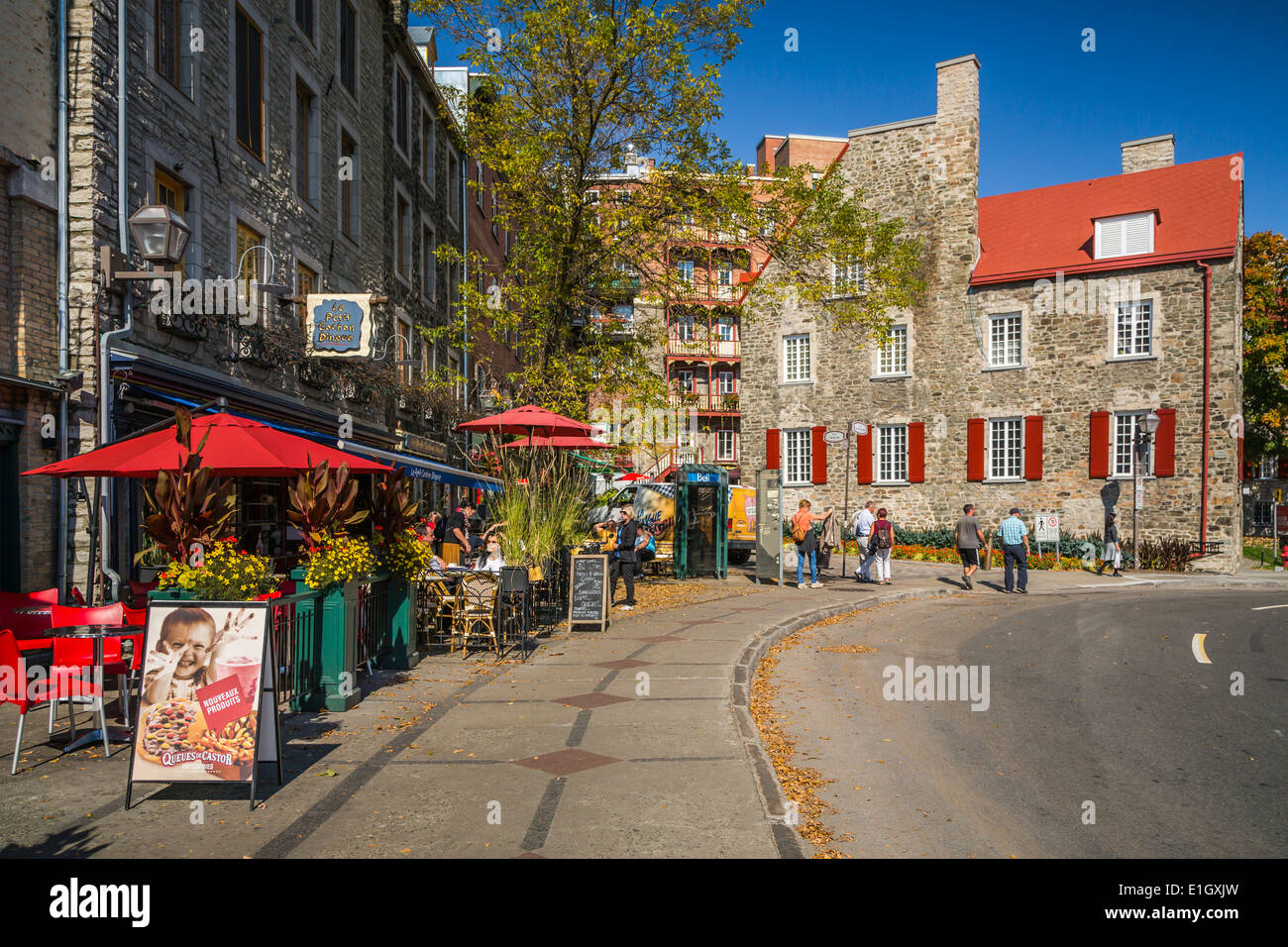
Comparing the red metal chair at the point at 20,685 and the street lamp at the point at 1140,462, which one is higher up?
the street lamp at the point at 1140,462

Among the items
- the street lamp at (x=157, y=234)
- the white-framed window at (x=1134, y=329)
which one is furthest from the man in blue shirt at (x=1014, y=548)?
the street lamp at (x=157, y=234)

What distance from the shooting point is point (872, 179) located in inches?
1309

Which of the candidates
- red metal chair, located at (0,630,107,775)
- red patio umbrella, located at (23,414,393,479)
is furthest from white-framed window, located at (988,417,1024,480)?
red metal chair, located at (0,630,107,775)

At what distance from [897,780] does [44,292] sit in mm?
10168

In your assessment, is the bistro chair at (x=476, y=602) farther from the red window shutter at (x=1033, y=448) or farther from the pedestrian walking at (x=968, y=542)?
the red window shutter at (x=1033, y=448)

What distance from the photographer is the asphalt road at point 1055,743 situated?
203 inches

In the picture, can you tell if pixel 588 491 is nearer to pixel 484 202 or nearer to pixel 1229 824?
pixel 1229 824

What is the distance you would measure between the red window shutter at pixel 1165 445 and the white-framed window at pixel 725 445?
879 inches

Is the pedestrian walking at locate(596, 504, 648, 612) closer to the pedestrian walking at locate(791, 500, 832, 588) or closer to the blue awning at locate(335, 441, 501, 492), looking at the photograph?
the blue awning at locate(335, 441, 501, 492)

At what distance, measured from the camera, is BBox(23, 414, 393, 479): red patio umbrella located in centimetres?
794

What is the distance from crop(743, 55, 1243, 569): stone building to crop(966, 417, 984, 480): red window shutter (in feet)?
0.22

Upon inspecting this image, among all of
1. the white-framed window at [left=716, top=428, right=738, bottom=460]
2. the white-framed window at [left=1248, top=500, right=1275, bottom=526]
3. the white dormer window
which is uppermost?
the white dormer window

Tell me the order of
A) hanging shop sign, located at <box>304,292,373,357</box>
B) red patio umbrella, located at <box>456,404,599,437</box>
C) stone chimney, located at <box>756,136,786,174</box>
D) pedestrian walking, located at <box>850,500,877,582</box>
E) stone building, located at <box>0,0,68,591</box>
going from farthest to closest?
stone chimney, located at <box>756,136,786,174</box>
pedestrian walking, located at <box>850,500,877,582</box>
hanging shop sign, located at <box>304,292,373,357</box>
red patio umbrella, located at <box>456,404,599,437</box>
stone building, located at <box>0,0,68,591</box>
